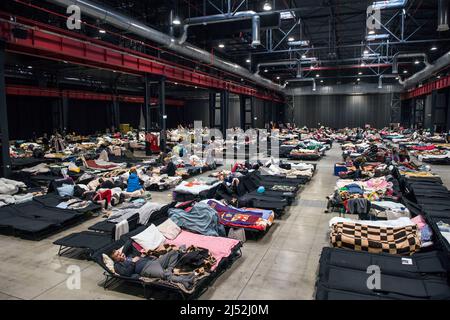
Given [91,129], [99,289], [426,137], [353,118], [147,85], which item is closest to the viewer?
[99,289]

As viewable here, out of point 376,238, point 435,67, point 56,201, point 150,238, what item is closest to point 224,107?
point 435,67

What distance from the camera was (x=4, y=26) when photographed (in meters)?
8.55

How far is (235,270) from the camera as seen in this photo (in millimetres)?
4723

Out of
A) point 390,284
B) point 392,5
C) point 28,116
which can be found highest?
point 392,5

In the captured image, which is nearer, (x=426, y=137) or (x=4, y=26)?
(x=4, y=26)

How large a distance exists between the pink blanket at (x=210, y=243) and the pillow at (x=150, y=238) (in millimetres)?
200

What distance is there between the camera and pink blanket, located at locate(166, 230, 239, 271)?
4.84 m

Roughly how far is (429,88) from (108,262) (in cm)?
2638

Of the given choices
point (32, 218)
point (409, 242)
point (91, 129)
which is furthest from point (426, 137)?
point (91, 129)

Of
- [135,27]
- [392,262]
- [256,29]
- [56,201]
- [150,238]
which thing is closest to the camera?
[392,262]

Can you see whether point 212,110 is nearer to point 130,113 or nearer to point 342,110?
point 130,113

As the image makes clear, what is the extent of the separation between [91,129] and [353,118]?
1089 inches
